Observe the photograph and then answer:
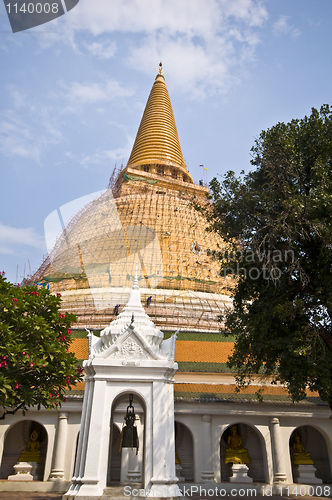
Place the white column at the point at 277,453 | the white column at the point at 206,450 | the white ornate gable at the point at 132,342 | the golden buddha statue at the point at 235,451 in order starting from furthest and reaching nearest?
1. the golden buddha statue at the point at 235,451
2. the white column at the point at 277,453
3. the white column at the point at 206,450
4. the white ornate gable at the point at 132,342

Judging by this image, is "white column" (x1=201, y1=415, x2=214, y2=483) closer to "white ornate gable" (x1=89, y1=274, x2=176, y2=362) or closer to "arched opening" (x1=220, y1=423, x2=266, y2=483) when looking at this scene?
"arched opening" (x1=220, y1=423, x2=266, y2=483)

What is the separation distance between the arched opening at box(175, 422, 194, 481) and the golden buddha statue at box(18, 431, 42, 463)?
19.3 feet

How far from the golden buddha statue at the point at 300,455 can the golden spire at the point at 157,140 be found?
27.7 meters

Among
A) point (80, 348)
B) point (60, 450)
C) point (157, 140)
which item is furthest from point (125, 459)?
point (157, 140)

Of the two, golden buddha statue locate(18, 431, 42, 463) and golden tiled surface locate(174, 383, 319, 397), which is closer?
golden buddha statue locate(18, 431, 42, 463)

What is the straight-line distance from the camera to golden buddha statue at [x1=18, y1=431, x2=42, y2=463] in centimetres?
1677

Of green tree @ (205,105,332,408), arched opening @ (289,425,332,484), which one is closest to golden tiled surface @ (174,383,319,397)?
arched opening @ (289,425,332,484)

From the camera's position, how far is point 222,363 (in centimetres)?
1911

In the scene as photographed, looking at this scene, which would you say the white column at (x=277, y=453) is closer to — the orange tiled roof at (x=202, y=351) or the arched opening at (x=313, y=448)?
the arched opening at (x=313, y=448)

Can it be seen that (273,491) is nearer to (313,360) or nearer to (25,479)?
(313,360)

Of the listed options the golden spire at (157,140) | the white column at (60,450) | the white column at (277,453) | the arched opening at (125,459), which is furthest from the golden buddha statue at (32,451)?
the golden spire at (157,140)

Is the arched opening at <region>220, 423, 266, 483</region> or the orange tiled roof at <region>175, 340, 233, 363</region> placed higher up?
the orange tiled roof at <region>175, 340, 233, 363</region>

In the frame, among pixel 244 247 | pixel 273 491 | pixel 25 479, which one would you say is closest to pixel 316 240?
pixel 244 247

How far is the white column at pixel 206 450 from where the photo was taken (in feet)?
51.1
